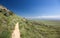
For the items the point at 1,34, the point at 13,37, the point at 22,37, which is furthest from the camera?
the point at 22,37

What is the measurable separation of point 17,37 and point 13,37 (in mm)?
604

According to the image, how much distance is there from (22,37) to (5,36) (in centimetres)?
282

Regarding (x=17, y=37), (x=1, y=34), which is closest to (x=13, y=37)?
(x=17, y=37)

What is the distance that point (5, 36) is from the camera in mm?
12711

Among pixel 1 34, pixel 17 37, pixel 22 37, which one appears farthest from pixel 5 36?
pixel 22 37

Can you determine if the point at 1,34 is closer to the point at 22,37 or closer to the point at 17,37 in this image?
the point at 17,37

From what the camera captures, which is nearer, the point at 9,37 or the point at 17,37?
the point at 9,37

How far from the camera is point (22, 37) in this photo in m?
15.1

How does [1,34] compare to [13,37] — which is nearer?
[1,34]

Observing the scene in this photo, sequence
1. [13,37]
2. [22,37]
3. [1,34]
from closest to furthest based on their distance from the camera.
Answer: [1,34] < [13,37] < [22,37]

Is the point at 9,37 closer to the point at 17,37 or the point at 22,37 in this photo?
the point at 17,37

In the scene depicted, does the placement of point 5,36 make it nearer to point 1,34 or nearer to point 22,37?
point 1,34

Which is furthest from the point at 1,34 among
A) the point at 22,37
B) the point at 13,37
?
the point at 22,37

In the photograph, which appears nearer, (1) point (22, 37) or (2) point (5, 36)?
(2) point (5, 36)
